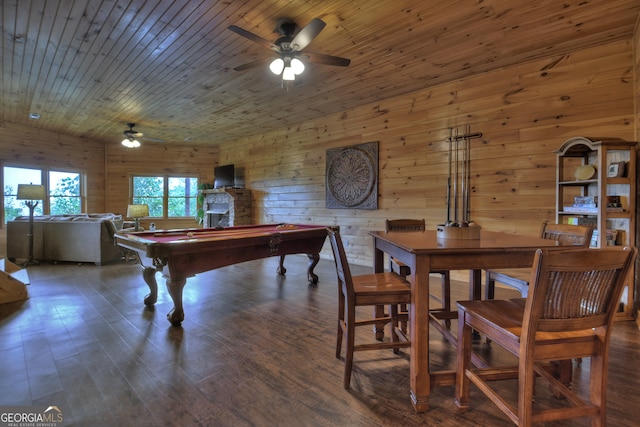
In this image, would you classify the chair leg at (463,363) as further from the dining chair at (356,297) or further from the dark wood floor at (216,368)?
the dining chair at (356,297)

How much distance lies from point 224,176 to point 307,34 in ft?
19.0

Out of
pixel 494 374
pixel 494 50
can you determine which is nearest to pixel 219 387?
pixel 494 374

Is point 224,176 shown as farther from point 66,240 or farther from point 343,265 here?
point 343,265

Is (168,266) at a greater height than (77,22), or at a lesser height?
lesser

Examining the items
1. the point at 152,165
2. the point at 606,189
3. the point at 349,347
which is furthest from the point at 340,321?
the point at 152,165

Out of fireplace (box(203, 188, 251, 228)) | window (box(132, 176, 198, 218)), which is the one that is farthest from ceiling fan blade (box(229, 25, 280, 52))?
window (box(132, 176, 198, 218))

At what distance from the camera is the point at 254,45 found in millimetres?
3131

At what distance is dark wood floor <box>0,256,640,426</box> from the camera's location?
1.51m

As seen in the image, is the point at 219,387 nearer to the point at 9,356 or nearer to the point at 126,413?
the point at 126,413

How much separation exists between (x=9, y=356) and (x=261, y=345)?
1709 millimetres

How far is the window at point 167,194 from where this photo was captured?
8102mm

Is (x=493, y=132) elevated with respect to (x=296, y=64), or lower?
lower

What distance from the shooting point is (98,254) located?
5008 millimetres

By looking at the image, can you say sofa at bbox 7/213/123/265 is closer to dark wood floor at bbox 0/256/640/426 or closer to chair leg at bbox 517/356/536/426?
dark wood floor at bbox 0/256/640/426
